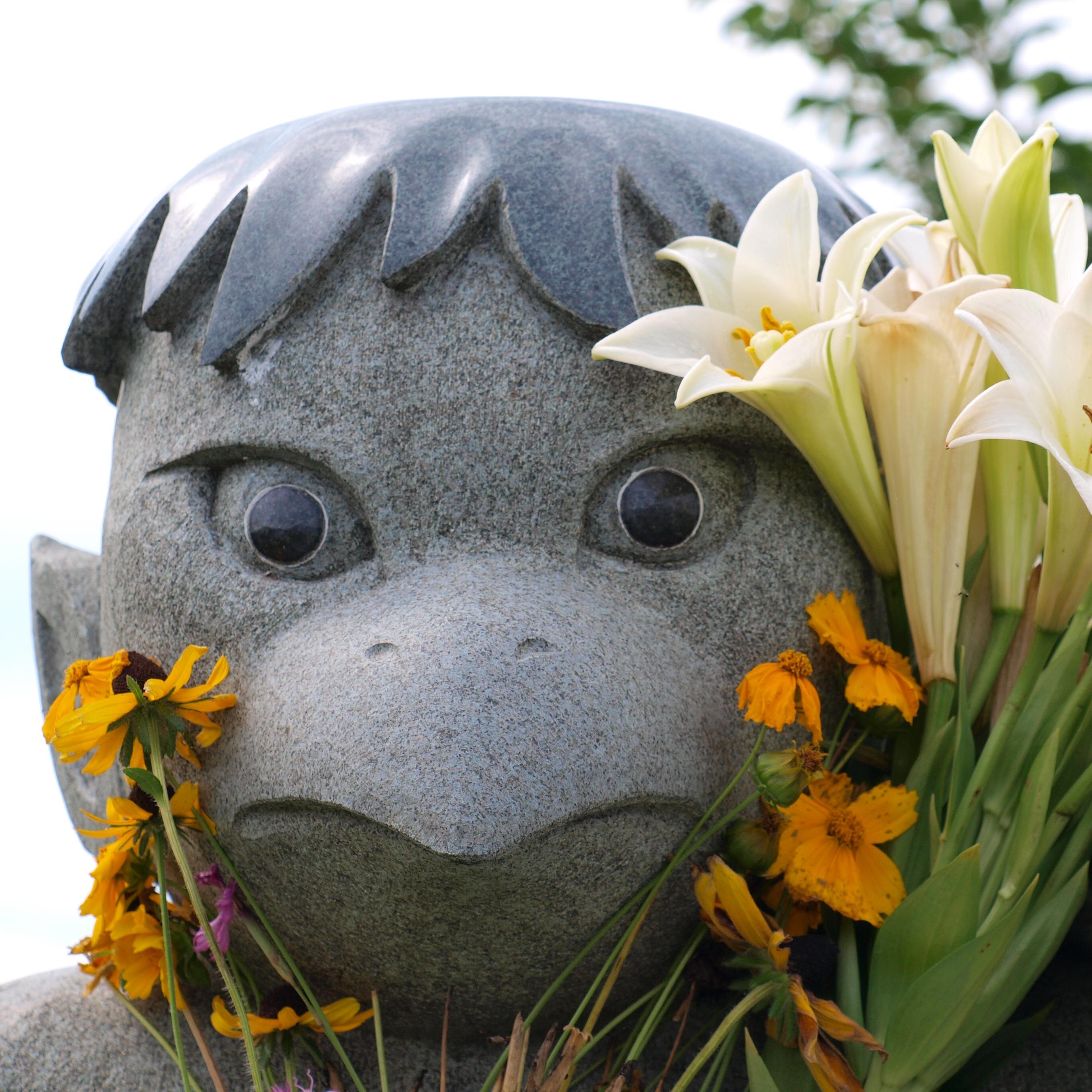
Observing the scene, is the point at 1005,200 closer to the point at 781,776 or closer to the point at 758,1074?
the point at 781,776

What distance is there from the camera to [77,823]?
7.21 feet

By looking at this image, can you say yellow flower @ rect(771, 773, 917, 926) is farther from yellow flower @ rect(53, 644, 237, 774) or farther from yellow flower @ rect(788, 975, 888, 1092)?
yellow flower @ rect(53, 644, 237, 774)

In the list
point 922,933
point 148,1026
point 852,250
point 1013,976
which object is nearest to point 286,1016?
point 148,1026

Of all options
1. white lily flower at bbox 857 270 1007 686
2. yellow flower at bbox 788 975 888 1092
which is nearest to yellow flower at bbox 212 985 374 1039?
yellow flower at bbox 788 975 888 1092

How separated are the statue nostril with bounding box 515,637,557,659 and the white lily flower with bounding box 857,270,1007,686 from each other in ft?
1.67

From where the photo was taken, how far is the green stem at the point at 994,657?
5.08 feet

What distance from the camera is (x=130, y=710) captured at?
1.44 metres

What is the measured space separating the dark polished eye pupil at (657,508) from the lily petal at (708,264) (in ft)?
0.81

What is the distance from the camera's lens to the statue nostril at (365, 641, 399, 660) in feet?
4.75

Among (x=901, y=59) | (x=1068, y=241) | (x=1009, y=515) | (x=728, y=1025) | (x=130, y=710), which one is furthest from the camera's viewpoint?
(x=901, y=59)

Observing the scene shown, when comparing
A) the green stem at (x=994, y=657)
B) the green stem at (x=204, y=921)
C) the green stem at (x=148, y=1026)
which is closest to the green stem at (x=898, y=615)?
the green stem at (x=994, y=657)

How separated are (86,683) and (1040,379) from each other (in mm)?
1218

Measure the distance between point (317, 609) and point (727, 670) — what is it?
56 centimetres

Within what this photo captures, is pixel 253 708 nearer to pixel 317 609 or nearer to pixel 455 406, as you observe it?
pixel 317 609
